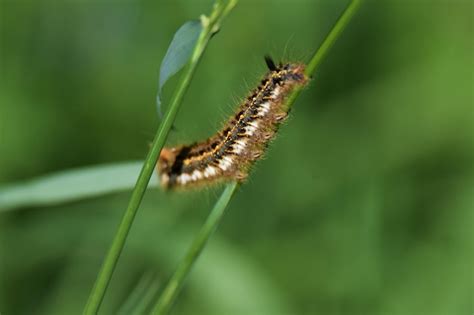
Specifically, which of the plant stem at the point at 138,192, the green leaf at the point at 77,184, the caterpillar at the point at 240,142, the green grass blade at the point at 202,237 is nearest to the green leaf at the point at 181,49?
the plant stem at the point at 138,192

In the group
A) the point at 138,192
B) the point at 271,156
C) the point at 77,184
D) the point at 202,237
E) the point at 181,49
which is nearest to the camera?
the point at 138,192

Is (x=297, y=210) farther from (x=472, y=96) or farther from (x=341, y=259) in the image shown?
(x=472, y=96)

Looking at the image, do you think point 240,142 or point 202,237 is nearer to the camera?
point 202,237

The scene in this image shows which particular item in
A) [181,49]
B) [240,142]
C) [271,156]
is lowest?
[181,49]

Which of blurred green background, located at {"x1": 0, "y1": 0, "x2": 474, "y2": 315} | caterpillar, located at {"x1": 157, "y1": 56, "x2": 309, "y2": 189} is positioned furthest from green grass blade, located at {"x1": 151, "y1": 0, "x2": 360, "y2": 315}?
blurred green background, located at {"x1": 0, "y1": 0, "x2": 474, "y2": 315}

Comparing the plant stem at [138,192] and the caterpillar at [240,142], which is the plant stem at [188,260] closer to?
the plant stem at [138,192]

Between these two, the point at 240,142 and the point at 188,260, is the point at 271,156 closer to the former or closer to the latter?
the point at 240,142

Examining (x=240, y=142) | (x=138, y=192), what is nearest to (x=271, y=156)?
(x=240, y=142)

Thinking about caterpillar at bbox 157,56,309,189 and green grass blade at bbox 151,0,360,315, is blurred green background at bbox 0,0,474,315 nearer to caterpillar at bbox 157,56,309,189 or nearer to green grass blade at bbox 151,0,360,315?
caterpillar at bbox 157,56,309,189
